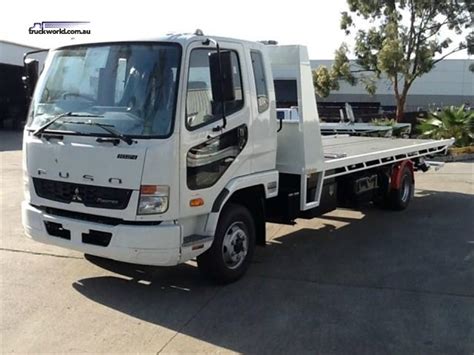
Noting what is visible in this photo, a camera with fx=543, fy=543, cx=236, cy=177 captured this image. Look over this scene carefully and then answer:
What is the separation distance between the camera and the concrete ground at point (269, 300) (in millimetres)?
4447

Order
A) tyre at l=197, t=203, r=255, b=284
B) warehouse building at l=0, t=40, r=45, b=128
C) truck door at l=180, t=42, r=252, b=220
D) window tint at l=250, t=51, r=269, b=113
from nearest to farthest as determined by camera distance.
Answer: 1. truck door at l=180, t=42, r=252, b=220
2. tyre at l=197, t=203, r=255, b=284
3. window tint at l=250, t=51, r=269, b=113
4. warehouse building at l=0, t=40, r=45, b=128

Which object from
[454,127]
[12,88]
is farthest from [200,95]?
[12,88]

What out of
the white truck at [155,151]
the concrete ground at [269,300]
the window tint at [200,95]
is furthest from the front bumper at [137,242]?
Answer: the window tint at [200,95]

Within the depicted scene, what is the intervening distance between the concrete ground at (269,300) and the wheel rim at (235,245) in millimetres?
282

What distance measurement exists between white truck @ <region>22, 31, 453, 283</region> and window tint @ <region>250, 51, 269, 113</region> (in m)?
0.01

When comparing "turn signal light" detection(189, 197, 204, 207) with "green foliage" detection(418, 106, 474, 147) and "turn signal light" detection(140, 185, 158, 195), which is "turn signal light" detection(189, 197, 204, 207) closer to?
"turn signal light" detection(140, 185, 158, 195)

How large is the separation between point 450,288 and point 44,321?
404 cm

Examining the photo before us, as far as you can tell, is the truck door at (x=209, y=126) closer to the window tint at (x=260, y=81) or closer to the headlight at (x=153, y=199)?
the headlight at (x=153, y=199)

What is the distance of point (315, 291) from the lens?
18.5 feet

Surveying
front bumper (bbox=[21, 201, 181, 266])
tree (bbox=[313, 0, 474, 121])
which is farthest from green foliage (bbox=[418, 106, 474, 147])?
front bumper (bbox=[21, 201, 181, 266])

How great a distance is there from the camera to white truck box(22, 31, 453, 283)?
493cm

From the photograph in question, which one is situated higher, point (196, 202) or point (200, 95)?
point (200, 95)

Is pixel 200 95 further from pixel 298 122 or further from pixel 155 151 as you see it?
pixel 298 122

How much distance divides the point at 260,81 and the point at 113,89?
1.67m
